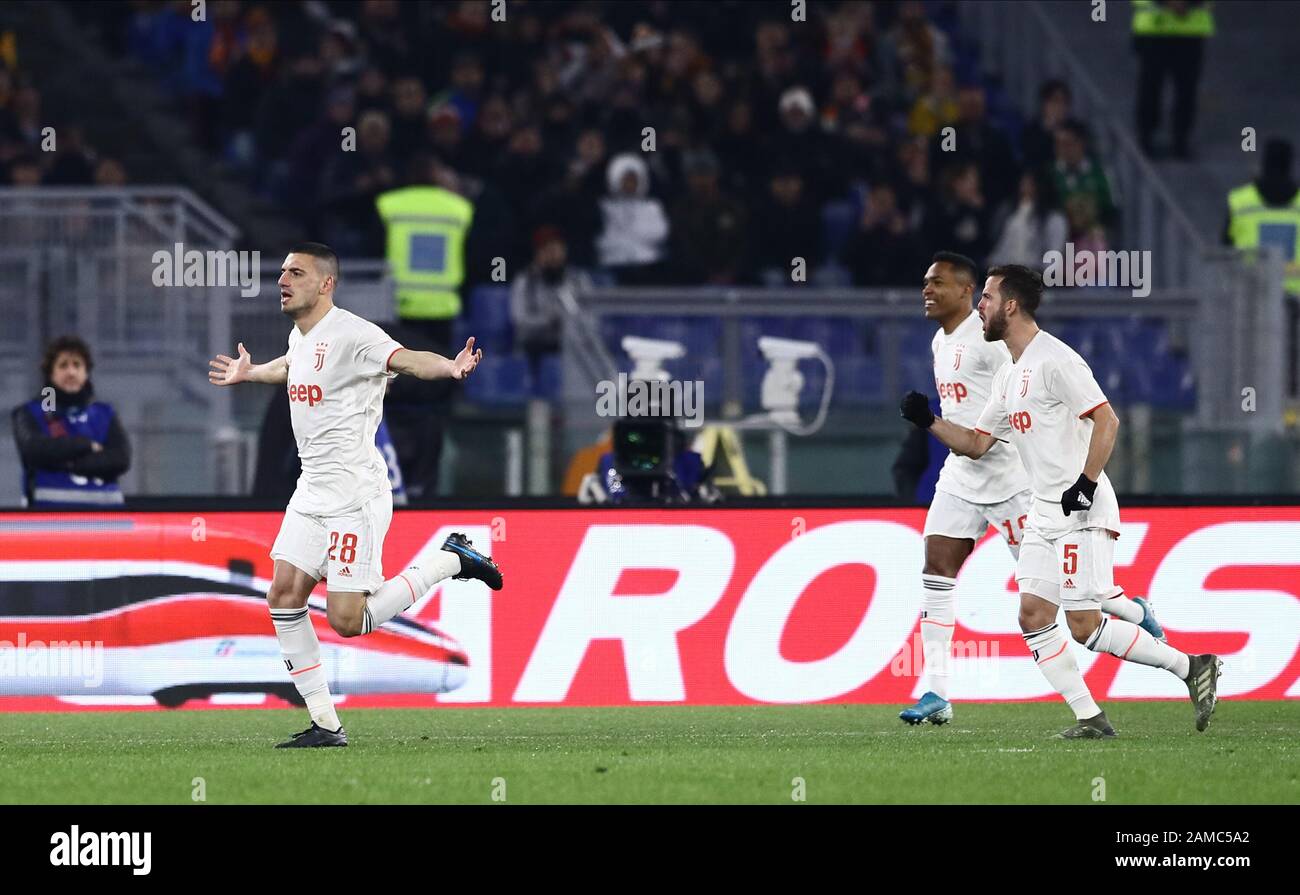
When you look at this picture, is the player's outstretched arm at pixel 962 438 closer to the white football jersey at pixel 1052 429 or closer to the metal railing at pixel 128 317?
the white football jersey at pixel 1052 429

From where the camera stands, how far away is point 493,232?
16.4m

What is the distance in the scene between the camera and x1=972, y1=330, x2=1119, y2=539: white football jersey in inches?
368

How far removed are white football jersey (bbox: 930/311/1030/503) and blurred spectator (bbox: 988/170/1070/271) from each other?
6701 mm

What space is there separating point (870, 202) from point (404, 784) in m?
10.4

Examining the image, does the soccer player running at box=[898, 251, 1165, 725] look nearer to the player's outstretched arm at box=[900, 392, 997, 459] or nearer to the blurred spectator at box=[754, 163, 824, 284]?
the player's outstretched arm at box=[900, 392, 997, 459]

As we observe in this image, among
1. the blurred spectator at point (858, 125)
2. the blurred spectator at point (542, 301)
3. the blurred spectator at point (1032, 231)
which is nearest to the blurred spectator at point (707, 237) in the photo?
the blurred spectator at point (542, 301)

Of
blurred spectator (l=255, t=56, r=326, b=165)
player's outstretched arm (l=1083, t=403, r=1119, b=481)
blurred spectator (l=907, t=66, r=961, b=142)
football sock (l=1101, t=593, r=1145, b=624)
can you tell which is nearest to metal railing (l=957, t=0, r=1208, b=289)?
blurred spectator (l=907, t=66, r=961, b=142)

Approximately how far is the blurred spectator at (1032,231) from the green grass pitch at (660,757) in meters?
6.16

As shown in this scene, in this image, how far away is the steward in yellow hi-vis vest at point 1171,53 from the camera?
1911cm

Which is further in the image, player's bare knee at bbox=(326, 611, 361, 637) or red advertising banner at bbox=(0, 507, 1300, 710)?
red advertising banner at bbox=(0, 507, 1300, 710)

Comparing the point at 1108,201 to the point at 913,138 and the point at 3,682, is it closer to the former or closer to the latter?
the point at 913,138

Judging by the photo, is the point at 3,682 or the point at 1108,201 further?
the point at 1108,201
